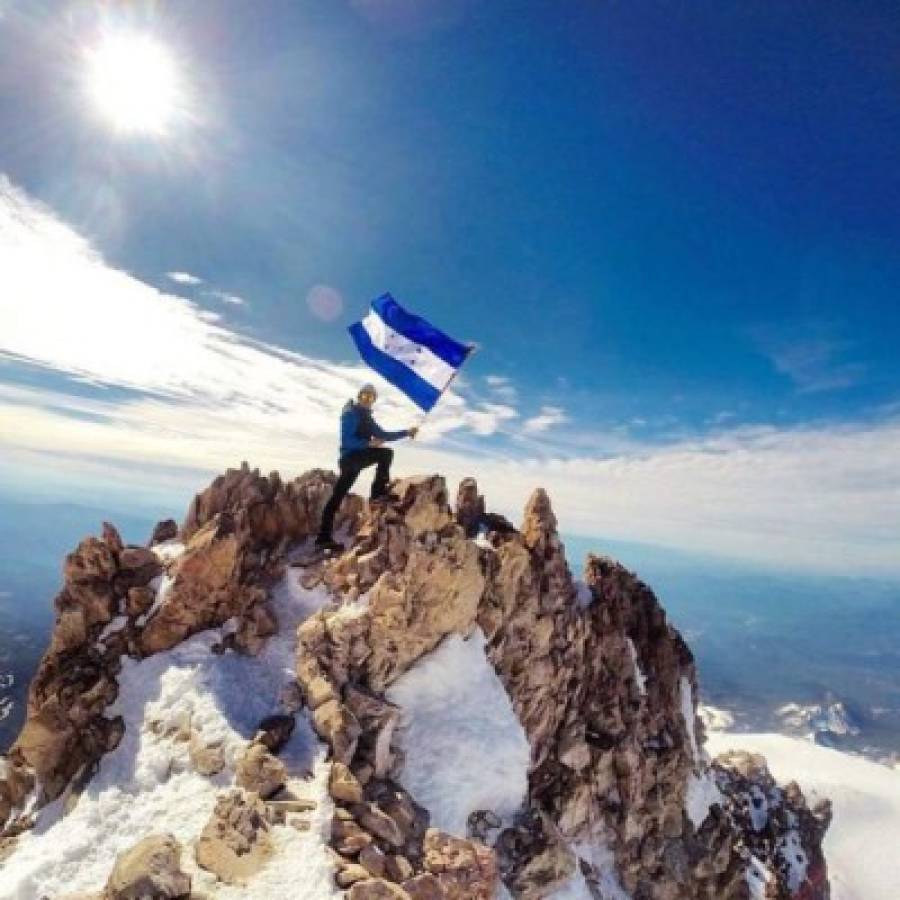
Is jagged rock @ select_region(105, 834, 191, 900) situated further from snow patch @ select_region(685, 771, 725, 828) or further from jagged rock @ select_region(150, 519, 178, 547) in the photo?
snow patch @ select_region(685, 771, 725, 828)

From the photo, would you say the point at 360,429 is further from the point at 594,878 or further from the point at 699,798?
the point at 699,798

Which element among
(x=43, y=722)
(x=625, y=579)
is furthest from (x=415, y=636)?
(x=625, y=579)

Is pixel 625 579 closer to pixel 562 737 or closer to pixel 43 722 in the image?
pixel 562 737

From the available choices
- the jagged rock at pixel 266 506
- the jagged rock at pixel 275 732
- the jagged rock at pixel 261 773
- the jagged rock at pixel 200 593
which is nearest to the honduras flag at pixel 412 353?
the jagged rock at pixel 266 506

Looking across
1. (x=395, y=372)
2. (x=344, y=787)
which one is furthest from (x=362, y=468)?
(x=344, y=787)

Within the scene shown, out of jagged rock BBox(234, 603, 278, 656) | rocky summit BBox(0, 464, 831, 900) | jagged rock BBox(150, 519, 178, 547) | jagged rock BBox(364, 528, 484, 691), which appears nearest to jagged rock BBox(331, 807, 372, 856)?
rocky summit BBox(0, 464, 831, 900)

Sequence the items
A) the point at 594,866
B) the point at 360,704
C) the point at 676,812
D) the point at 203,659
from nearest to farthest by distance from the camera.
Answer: the point at 360,704, the point at 203,659, the point at 594,866, the point at 676,812

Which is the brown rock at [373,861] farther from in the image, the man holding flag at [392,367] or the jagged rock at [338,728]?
the man holding flag at [392,367]
